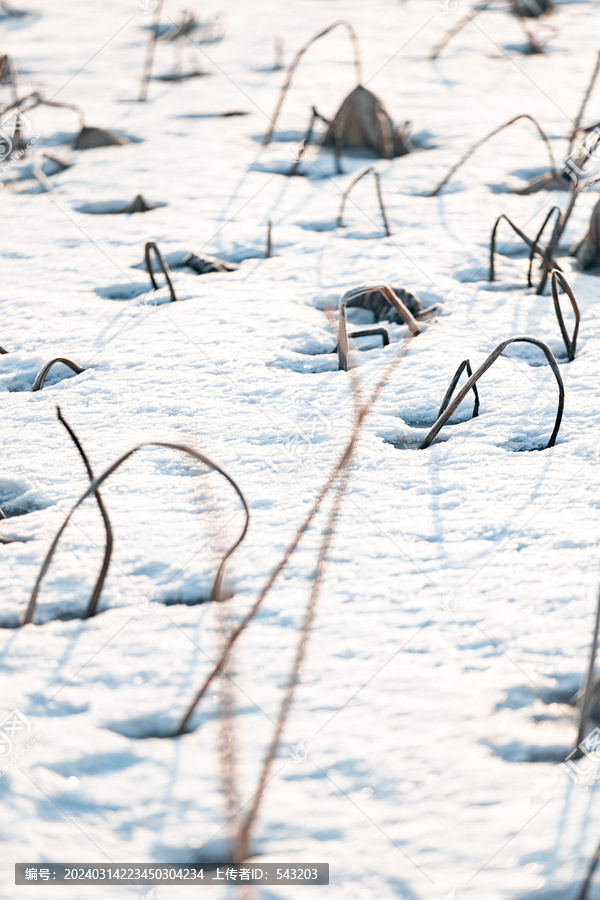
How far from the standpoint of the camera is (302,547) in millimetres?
1067

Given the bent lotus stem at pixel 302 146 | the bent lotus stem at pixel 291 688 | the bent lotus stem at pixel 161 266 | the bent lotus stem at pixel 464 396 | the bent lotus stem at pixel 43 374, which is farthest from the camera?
the bent lotus stem at pixel 302 146

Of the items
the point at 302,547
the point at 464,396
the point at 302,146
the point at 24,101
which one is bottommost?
the point at 302,547

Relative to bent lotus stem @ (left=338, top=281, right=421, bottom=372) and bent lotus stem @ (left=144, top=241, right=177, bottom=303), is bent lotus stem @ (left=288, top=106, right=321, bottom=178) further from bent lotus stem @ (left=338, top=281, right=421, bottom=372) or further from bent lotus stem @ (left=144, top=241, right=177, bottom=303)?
bent lotus stem @ (left=338, top=281, right=421, bottom=372)

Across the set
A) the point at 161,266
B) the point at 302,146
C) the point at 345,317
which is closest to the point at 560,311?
the point at 345,317

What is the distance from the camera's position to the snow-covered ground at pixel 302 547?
0.73 metres

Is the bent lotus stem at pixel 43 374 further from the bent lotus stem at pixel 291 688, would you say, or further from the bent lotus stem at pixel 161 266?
the bent lotus stem at pixel 291 688

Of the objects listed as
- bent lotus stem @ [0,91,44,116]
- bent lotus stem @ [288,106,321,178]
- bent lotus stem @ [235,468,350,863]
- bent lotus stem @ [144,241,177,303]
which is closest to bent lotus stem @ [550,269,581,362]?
bent lotus stem @ [235,468,350,863]

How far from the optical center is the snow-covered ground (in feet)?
2.40

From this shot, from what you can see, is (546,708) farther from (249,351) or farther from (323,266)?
(323,266)

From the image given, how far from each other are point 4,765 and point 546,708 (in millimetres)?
602

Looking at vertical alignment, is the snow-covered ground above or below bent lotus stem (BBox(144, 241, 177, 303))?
below

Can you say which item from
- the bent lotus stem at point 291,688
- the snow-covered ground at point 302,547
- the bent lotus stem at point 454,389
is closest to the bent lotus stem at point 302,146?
the snow-covered ground at point 302,547

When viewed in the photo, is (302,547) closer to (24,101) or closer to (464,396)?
(464,396)

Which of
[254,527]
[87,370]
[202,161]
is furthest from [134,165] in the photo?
[254,527]
